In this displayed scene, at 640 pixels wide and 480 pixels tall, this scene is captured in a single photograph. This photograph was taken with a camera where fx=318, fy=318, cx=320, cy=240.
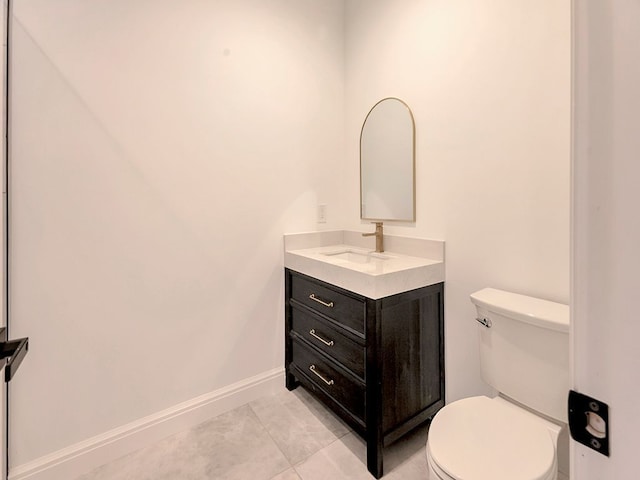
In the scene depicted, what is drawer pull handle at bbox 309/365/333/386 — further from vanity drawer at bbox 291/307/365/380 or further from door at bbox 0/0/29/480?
door at bbox 0/0/29/480

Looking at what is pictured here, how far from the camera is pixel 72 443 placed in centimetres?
146

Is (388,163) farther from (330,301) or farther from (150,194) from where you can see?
(150,194)

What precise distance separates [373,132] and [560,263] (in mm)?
1290

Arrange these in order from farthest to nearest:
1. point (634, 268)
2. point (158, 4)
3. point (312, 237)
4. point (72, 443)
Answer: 1. point (312, 237)
2. point (158, 4)
3. point (72, 443)
4. point (634, 268)

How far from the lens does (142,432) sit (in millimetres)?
1609

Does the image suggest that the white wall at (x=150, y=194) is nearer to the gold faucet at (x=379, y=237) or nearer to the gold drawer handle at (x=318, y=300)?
the gold drawer handle at (x=318, y=300)

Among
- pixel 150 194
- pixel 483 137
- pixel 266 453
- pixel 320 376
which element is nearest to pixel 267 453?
pixel 266 453

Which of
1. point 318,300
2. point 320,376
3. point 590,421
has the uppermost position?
point 590,421

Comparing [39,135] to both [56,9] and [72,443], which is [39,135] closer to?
[56,9]

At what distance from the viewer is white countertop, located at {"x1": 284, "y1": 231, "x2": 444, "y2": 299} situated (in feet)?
4.75

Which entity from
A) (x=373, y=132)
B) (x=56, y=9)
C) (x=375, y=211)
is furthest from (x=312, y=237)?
(x=56, y=9)

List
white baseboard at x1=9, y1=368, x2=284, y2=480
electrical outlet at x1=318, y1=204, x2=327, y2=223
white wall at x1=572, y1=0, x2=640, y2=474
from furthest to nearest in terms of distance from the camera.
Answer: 1. electrical outlet at x1=318, y1=204, x2=327, y2=223
2. white baseboard at x1=9, y1=368, x2=284, y2=480
3. white wall at x1=572, y1=0, x2=640, y2=474

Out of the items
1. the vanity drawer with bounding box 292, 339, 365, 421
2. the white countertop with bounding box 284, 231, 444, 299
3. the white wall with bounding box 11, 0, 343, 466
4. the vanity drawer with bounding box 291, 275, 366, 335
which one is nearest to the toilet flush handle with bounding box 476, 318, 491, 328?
the white countertop with bounding box 284, 231, 444, 299

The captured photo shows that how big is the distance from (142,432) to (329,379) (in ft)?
3.22
